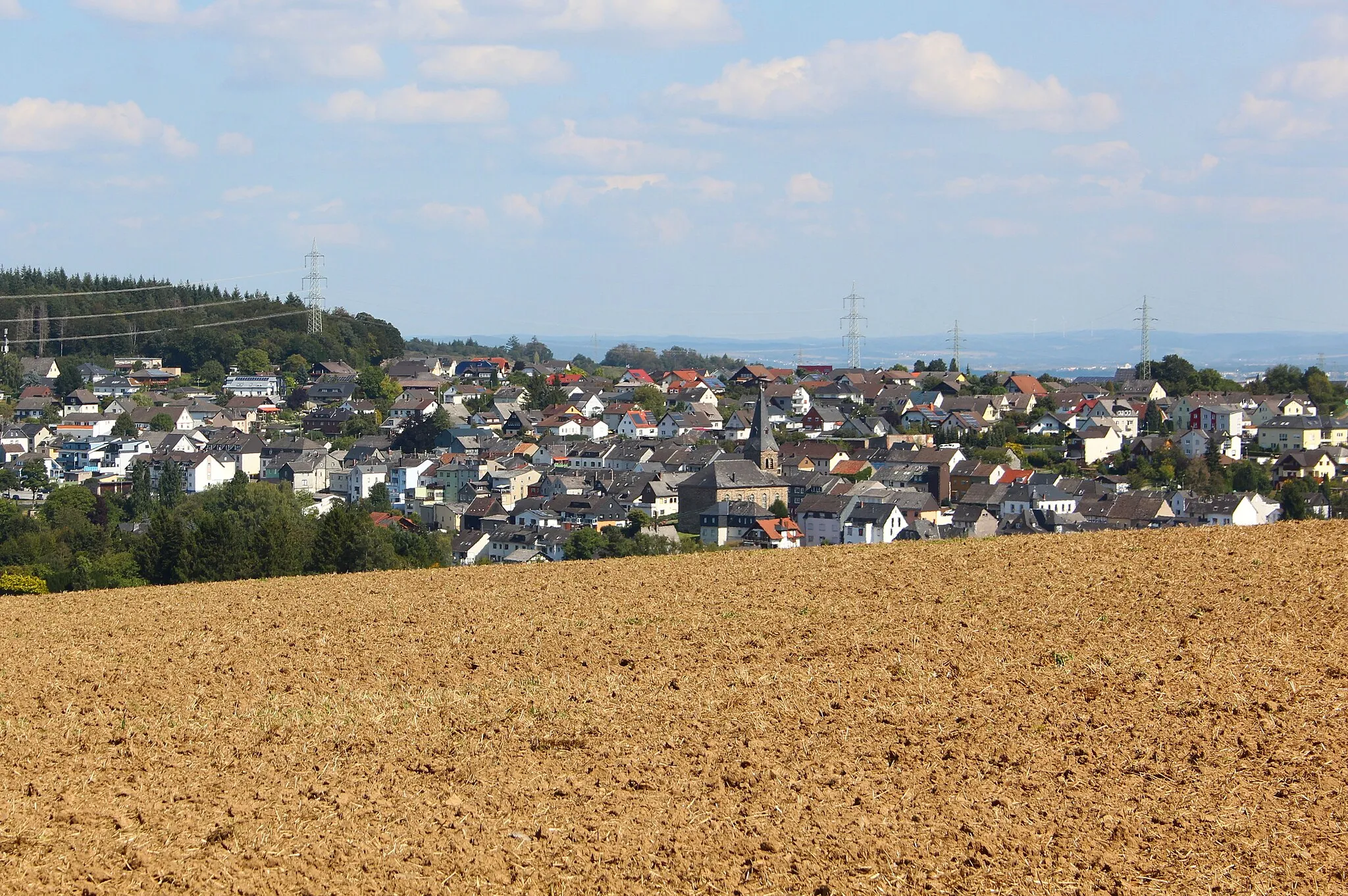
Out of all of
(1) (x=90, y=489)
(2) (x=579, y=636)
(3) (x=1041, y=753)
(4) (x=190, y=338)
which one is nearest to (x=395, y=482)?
(1) (x=90, y=489)

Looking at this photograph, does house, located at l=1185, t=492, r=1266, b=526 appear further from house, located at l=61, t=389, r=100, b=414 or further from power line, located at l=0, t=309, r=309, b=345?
power line, located at l=0, t=309, r=309, b=345

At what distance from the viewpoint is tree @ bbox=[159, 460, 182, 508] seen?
210ft

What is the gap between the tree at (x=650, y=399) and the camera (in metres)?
100

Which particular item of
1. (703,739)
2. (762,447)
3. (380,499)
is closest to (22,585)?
(703,739)

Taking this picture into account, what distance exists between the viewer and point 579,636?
502 inches

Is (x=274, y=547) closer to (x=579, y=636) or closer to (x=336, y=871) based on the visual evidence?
(x=579, y=636)

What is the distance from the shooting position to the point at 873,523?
54406 mm

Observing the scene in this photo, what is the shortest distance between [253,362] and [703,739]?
107 metres

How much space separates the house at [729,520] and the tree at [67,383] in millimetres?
63592

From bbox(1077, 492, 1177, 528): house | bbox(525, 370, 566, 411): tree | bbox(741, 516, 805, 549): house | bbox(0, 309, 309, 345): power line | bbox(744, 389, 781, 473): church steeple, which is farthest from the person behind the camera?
bbox(0, 309, 309, 345): power line

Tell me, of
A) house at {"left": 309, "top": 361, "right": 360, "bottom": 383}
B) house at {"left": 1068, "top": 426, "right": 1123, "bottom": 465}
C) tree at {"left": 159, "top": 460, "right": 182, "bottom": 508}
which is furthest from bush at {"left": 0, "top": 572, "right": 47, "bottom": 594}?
house at {"left": 309, "top": 361, "right": 360, "bottom": 383}

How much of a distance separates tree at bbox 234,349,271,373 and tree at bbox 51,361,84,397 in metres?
11.5

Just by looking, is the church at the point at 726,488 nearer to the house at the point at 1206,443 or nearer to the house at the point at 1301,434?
the house at the point at 1206,443

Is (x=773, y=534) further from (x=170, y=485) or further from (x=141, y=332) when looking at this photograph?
(x=141, y=332)
